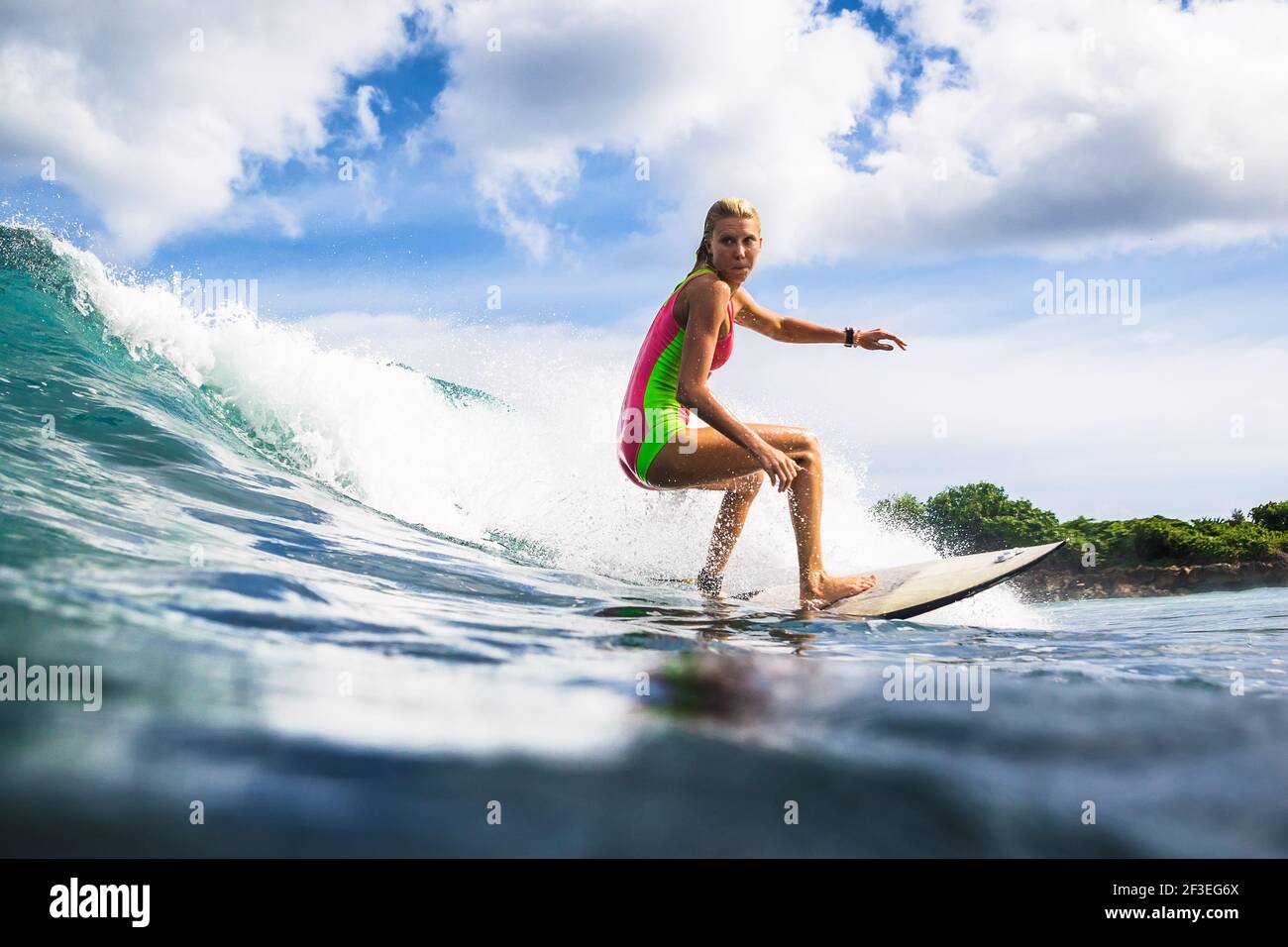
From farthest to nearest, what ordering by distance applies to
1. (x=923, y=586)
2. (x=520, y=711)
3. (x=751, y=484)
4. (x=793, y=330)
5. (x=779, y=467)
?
(x=793, y=330) < (x=751, y=484) < (x=923, y=586) < (x=779, y=467) < (x=520, y=711)

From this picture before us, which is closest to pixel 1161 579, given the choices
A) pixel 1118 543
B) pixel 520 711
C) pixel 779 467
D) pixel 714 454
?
pixel 1118 543

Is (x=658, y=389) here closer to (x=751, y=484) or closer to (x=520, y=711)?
(x=751, y=484)

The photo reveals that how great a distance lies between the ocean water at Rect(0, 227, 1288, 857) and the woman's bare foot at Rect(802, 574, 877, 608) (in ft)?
1.28

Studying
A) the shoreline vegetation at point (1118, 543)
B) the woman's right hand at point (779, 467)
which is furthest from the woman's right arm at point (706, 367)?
the shoreline vegetation at point (1118, 543)

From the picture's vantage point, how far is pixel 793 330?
5.36m

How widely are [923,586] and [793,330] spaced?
5.92 ft

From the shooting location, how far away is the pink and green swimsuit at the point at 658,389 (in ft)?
15.1

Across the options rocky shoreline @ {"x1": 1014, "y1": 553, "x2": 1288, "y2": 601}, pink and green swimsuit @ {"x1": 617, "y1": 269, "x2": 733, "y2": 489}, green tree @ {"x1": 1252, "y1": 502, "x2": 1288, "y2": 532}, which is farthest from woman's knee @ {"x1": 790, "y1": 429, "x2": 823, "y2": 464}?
green tree @ {"x1": 1252, "y1": 502, "x2": 1288, "y2": 532}

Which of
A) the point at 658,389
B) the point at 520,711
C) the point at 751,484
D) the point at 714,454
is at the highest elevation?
the point at 658,389

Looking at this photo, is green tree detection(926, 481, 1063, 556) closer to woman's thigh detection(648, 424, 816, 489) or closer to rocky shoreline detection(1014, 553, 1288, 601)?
rocky shoreline detection(1014, 553, 1288, 601)
